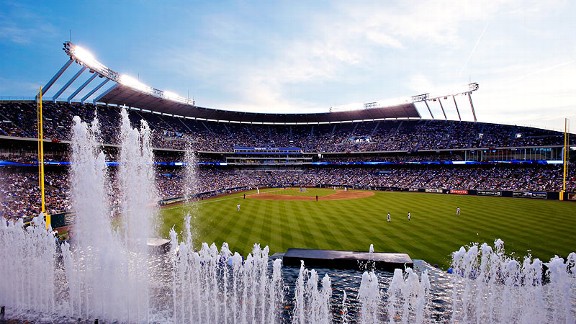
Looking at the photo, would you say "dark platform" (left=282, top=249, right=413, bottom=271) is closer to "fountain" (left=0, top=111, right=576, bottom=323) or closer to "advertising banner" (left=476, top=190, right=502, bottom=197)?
"fountain" (left=0, top=111, right=576, bottom=323)

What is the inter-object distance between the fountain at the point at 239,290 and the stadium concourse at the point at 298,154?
57.9 feet

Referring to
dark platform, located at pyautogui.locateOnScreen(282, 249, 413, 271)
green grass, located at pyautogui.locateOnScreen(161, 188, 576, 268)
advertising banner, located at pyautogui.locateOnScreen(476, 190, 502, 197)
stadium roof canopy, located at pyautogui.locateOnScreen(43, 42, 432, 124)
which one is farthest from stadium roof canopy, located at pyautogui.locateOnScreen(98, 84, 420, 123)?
dark platform, located at pyautogui.locateOnScreen(282, 249, 413, 271)

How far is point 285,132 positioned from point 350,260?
238 ft

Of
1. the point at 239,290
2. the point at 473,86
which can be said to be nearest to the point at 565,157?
the point at 473,86

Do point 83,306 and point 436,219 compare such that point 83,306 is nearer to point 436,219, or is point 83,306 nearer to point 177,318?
point 177,318

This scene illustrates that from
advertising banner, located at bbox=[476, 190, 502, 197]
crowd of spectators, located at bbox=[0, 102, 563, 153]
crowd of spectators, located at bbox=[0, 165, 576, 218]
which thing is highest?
crowd of spectators, located at bbox=[0, 102, 563, 153]

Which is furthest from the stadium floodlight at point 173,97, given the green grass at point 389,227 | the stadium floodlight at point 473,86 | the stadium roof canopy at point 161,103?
the stadium floodlight at point 473,86

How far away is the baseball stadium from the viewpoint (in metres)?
13.8

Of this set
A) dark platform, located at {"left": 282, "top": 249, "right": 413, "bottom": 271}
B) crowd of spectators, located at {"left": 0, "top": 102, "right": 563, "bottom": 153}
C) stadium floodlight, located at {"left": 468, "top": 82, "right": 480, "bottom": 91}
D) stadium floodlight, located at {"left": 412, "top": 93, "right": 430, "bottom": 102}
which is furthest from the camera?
stadium floodlight, located at {"left": 412, "top": 93, "right": 430, "bottom": 102}

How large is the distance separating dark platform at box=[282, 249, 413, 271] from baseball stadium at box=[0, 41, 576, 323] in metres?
0.09

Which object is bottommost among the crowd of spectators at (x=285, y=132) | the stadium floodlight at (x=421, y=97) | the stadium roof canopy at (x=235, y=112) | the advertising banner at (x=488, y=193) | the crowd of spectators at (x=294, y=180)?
the advertising banner at (x=488, y=193)

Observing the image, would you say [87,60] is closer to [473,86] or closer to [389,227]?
[389,227]

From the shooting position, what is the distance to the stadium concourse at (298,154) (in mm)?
39750

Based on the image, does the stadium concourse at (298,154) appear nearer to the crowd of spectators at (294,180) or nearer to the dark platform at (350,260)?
the crowd of spectators at (294,180)
